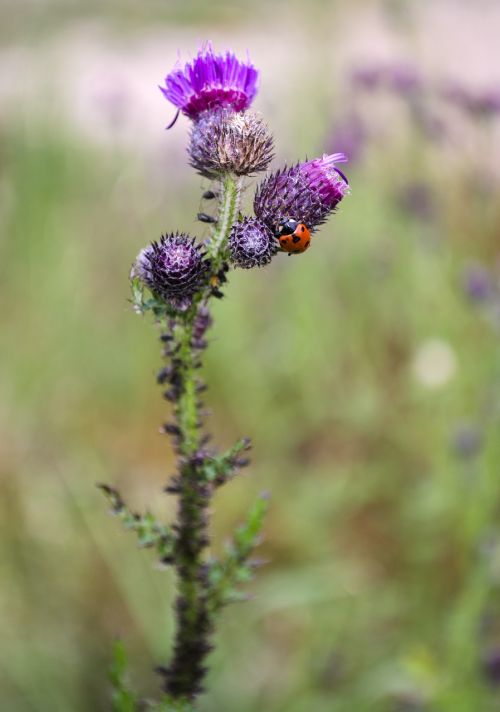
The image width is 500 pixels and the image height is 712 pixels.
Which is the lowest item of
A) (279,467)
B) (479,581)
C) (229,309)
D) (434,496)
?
(479,581)

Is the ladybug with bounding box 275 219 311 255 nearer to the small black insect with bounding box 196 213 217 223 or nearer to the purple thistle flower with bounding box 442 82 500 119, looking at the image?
the small black insect with bounding box 196 213 217 223

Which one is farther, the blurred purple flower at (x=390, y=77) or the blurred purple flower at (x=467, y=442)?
the blurred purple flower at (x=390, y=77)

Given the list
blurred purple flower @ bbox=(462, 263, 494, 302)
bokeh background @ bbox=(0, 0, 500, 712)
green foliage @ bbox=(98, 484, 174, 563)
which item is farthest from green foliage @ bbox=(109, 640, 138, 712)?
blurred purple flower @ bbox=(462, 263, 494, 302)

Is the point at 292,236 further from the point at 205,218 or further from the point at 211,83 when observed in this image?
the point at 211,83

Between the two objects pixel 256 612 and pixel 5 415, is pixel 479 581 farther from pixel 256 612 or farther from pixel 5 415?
pixel 5 415

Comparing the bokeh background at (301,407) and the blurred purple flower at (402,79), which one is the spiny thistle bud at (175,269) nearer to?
the bokeh background at (301,407)

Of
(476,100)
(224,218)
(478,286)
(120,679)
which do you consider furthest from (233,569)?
(476,100)

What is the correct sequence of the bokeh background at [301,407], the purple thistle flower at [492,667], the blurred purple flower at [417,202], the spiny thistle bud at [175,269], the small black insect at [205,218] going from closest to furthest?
the spiny thistle bud at [175,269], the small black insect at [205,218], the purple thistle flower at [492,667], the bokeh background at [301,407], the blurred purple flower at [417,202]

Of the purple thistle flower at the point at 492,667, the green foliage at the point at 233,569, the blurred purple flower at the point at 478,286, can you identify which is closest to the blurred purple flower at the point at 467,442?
the blurred purple flower at the point at 478,286

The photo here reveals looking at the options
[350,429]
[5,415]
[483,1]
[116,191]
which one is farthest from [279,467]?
[483,1]
